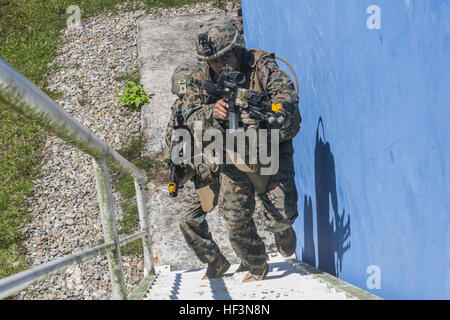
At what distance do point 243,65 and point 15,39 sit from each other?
8.87m

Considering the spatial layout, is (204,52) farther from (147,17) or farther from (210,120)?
(147,17)

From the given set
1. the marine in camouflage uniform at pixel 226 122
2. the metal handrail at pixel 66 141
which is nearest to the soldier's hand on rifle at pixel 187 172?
the marine in camouflage uniform at pixel 226 122

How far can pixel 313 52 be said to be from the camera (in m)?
4.55

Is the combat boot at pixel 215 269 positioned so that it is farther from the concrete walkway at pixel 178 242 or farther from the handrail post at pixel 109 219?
the handrail post at pixel 109 219

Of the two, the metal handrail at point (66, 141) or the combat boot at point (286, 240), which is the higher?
Result: the metal handrail at point (66, 141)

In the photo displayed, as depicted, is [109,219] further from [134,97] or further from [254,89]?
[134,97]

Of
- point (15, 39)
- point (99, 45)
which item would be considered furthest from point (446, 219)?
point (15, 39)

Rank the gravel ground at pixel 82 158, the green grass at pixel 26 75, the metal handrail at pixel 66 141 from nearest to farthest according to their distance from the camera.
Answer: the metal handrail at pixel 66 141 → the gravel ground at pixel 82 158 → the green grass at pixel 26 75

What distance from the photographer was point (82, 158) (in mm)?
8664

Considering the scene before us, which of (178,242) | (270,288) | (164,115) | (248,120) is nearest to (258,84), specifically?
(248,120)

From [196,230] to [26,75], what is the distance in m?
7.27

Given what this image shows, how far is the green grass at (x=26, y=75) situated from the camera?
24.3 ft

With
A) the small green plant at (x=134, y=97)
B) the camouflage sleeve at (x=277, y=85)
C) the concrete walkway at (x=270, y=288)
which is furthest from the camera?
the small green plant at (x=134, y=97)

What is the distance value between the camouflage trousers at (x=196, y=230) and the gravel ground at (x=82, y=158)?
2.01m
